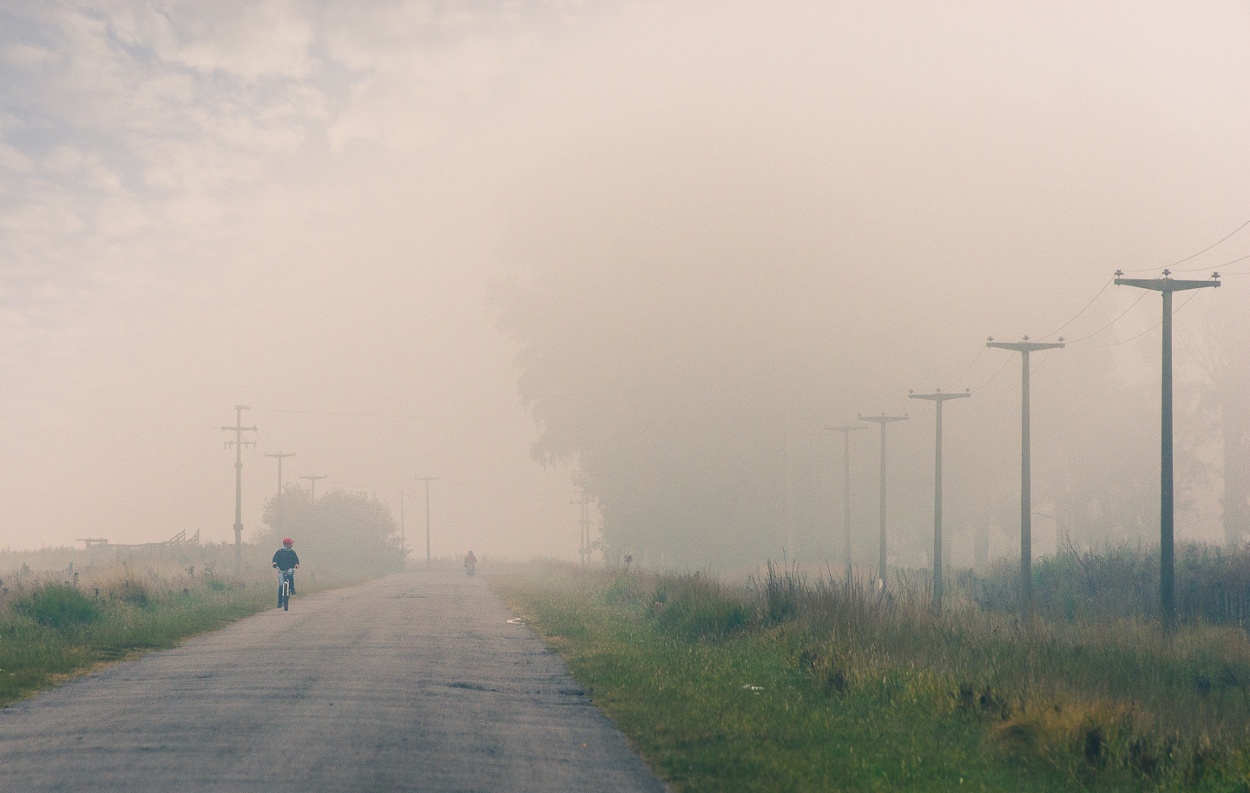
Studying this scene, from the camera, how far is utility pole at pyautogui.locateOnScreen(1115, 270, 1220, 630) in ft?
85.4

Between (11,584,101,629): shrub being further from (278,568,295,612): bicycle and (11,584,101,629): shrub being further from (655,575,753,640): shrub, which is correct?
(655,575,753,640): shrub

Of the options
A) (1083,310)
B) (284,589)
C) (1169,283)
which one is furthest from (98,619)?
(1083,310)

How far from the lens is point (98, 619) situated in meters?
22.4

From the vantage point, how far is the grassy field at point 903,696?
970 centimetres

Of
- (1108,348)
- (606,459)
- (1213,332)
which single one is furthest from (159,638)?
(1213,332)

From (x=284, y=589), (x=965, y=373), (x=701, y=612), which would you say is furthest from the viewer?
(x=965, y=373)

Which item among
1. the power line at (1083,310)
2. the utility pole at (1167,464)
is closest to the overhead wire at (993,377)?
the power line at (1083,310)

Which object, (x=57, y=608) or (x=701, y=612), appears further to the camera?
(x=57, y=608)

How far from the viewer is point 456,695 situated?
12.7 m

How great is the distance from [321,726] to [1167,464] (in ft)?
75.6

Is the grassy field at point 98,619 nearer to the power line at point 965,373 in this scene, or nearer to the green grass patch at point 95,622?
the green grass patch at point 95,622

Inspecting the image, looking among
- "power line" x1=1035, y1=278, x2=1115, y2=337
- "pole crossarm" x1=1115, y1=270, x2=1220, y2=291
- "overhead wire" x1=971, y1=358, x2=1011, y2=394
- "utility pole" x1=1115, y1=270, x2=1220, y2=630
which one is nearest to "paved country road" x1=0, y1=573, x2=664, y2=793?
"utility pole" x1=1115, y1=270, x2=1220, y2=630

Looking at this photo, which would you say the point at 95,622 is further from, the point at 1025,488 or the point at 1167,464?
the point at 1025,488

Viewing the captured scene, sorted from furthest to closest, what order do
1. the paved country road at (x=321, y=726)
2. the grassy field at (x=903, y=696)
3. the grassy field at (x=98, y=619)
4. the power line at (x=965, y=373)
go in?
the power line at (x=965, y=373) < the grassy field at (x=98, y=619) < the grassy field at (x=903, y=696) < the paved country road at (x=321, y=726)
